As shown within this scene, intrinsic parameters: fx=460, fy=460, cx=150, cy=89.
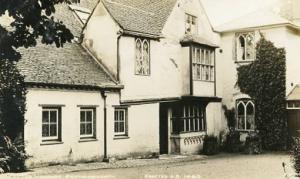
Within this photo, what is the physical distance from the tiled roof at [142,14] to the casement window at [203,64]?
107 inches

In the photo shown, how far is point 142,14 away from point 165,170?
31.5ft

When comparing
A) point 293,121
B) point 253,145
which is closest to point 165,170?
point 253,145

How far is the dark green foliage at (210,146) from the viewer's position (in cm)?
2697

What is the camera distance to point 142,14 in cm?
2425

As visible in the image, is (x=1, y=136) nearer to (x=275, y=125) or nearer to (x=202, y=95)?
(x=202, y=95)

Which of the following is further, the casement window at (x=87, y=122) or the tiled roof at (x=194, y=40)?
the tiled roof at (x=194, y=40)

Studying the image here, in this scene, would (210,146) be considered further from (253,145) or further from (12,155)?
(12,155)

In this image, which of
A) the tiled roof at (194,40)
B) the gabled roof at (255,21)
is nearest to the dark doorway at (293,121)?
the gabled roof at (255,21)

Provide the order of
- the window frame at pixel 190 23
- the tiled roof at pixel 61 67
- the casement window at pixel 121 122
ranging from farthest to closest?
the window frame at pixel 190 23 < the casement window at pixel 121 122 < the tiled roof at pixel 61 67

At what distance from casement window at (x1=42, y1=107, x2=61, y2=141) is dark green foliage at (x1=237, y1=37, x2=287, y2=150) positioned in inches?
570

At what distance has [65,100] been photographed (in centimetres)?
1889

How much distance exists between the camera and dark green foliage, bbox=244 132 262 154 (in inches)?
1065

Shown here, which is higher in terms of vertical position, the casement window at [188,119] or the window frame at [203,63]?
the window frame at [203,63]

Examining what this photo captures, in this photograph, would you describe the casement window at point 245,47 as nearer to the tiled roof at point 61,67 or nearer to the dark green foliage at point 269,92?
the dark green foliage at point 269,92
